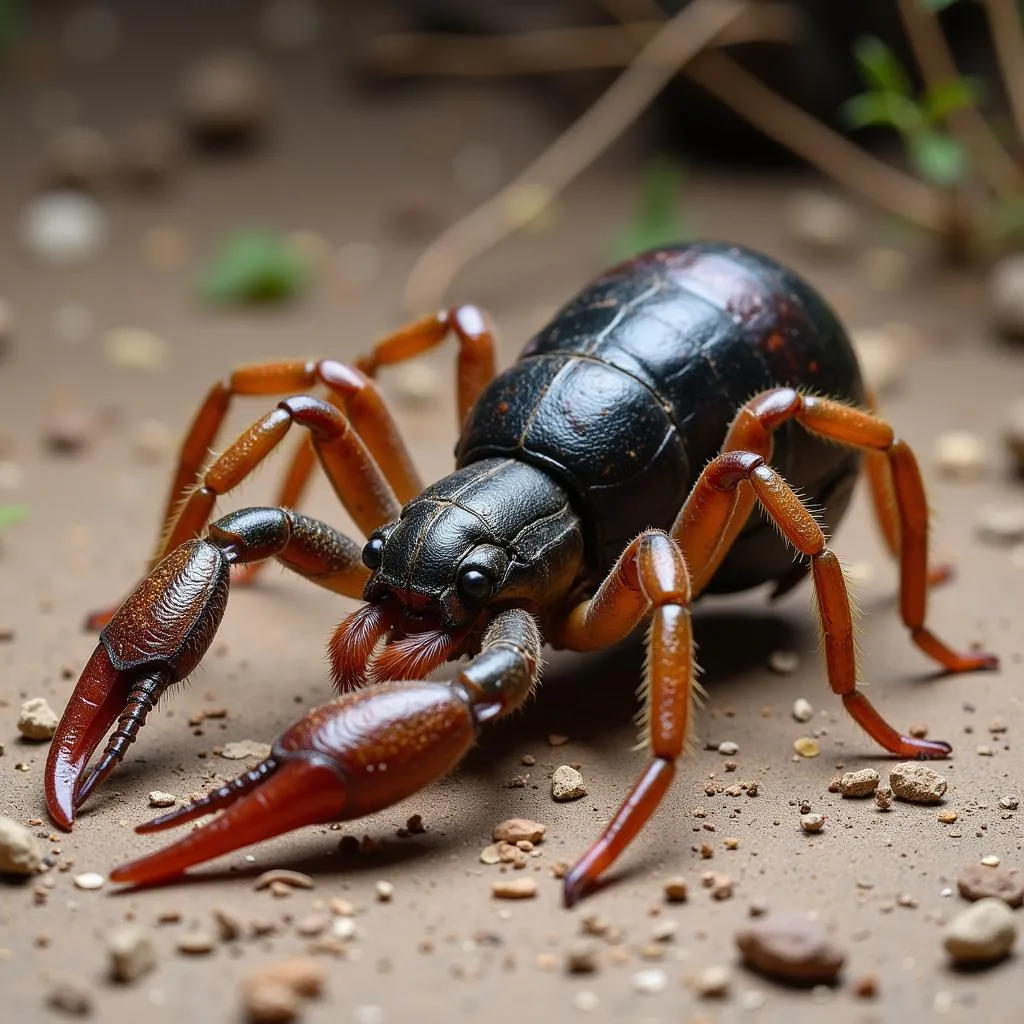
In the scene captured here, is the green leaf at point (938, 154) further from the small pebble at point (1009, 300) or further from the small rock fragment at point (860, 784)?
the small rock fragment at point (860, 784)

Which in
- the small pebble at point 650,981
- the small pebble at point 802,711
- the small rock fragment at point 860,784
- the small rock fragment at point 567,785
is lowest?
the small pebble at point 802,711

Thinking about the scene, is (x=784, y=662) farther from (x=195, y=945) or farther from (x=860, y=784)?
(x=195, y=945)

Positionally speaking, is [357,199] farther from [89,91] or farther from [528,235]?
[89,91]

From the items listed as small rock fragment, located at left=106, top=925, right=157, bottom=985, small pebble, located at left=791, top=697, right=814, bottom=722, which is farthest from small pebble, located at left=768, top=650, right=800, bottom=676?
small rock fragment, located at left=106, top=925, right=157, bottom=985

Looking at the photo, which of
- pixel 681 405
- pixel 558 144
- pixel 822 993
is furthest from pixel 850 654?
pixel 558 144

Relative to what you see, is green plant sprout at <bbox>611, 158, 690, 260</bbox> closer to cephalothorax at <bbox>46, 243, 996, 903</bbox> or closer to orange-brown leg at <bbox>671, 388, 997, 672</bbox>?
cephalothorax at <bbox>46, 243, 996, 903</bbox>

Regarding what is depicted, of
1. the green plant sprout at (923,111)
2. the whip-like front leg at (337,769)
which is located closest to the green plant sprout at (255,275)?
the green plant sprout at (923,111)
